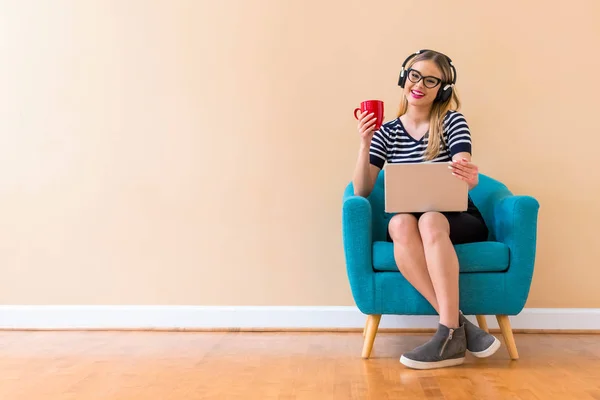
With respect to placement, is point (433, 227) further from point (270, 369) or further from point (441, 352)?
point (270, 369)

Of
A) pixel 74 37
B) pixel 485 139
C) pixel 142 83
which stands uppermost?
pixel 74 37

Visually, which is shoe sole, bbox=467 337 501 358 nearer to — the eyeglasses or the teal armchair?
the teal armchair

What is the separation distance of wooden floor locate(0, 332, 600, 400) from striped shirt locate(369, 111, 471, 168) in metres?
0.72

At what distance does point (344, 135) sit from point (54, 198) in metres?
1.34

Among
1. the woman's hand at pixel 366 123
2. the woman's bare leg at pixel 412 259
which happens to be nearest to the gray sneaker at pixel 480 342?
A: the woman's bare leg at pixel 412 259

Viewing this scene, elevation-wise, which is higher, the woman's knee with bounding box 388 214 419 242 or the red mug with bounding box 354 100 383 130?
the red mug with bounding box 354 100 383 130

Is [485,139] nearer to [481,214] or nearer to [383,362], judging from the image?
[481,214]

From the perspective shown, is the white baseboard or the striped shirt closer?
the striped shirt

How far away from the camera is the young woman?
2014mm

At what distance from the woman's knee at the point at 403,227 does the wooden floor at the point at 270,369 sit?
0.42m

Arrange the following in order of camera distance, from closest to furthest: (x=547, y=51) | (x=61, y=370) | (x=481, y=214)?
(x=61, y=370) < (x=481, y=214) < (x=547, y=51)

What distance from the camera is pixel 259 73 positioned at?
9.05 feet

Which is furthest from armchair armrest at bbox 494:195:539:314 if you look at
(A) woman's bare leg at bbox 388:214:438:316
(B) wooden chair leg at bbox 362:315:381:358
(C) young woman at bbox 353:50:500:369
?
(B) wooden chair leg at bbox 362:315:381:358

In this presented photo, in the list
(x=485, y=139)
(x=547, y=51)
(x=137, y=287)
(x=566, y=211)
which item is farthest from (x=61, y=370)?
(x=547, y=51)
